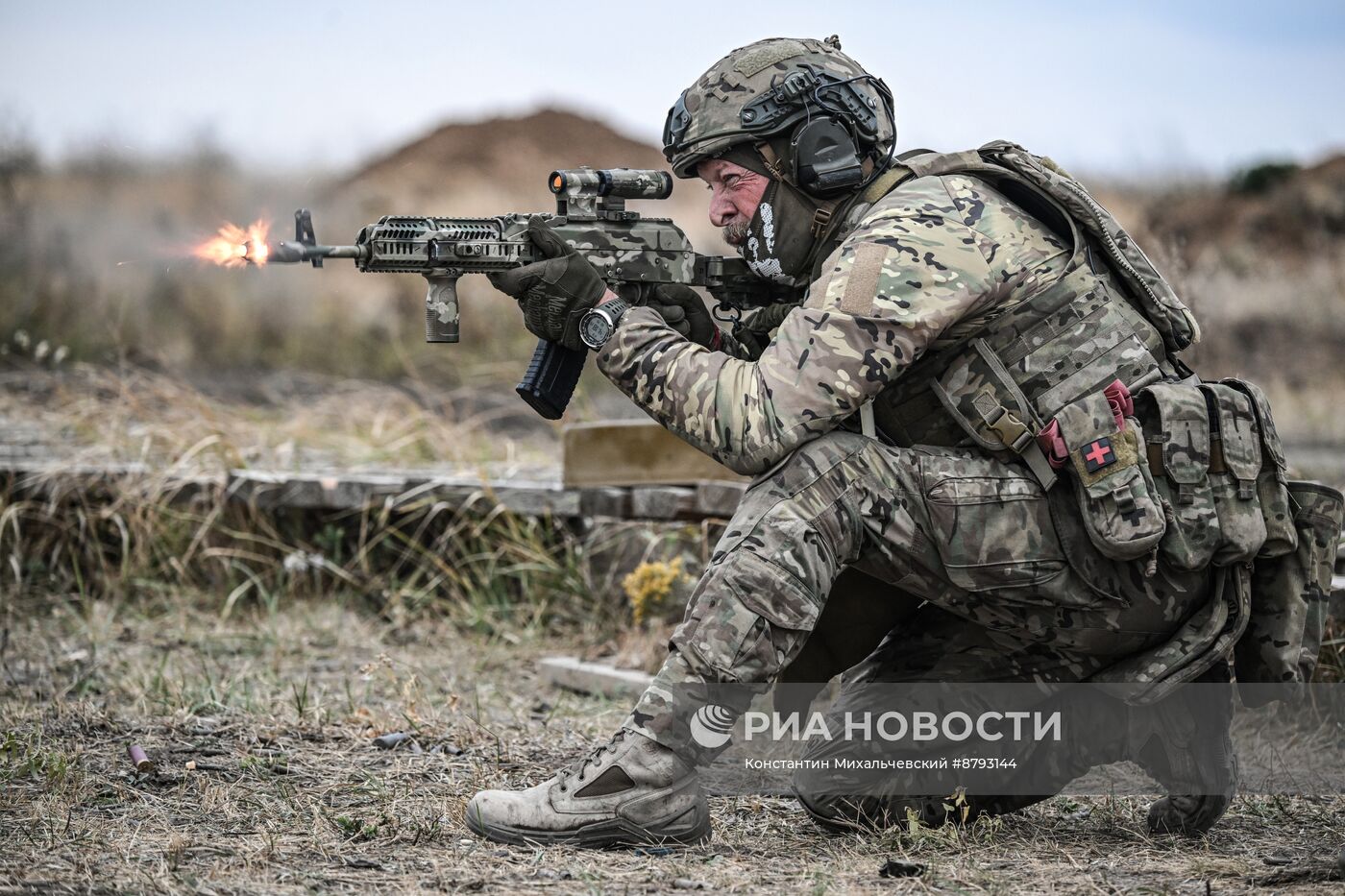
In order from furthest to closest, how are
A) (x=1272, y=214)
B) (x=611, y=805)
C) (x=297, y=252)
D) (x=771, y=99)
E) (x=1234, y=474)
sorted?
(x=1272, y=214)
(x=771, y=99)
(x=297, y=252)
(x=1234, y=474)
(x=611, y=805)

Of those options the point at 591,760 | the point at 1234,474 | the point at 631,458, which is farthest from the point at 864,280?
the point at 631,458

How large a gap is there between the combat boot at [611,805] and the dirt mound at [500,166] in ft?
33.7

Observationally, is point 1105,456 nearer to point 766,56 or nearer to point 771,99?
point 771,99

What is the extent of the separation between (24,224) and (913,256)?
31.7 feet

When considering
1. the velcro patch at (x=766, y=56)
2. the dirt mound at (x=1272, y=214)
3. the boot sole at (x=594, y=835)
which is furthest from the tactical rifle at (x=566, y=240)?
the dirt mound at (x=1272, y=214)

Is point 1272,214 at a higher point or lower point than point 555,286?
higher

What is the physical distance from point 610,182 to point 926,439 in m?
1.00

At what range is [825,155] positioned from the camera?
3.21 m

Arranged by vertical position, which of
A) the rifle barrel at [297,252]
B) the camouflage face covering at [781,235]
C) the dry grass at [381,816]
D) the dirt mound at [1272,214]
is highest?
the dirt mound at [1272,214]

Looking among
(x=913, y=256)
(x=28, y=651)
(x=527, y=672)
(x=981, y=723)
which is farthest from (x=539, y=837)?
(x=28, y=651)

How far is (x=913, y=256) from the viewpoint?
294 cm

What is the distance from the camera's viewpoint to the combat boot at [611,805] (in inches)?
114

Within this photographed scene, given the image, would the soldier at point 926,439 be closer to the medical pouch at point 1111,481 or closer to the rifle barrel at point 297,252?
the medical pouch at point 1111,481

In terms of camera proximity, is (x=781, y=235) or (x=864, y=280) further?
(x=781, y=235)
